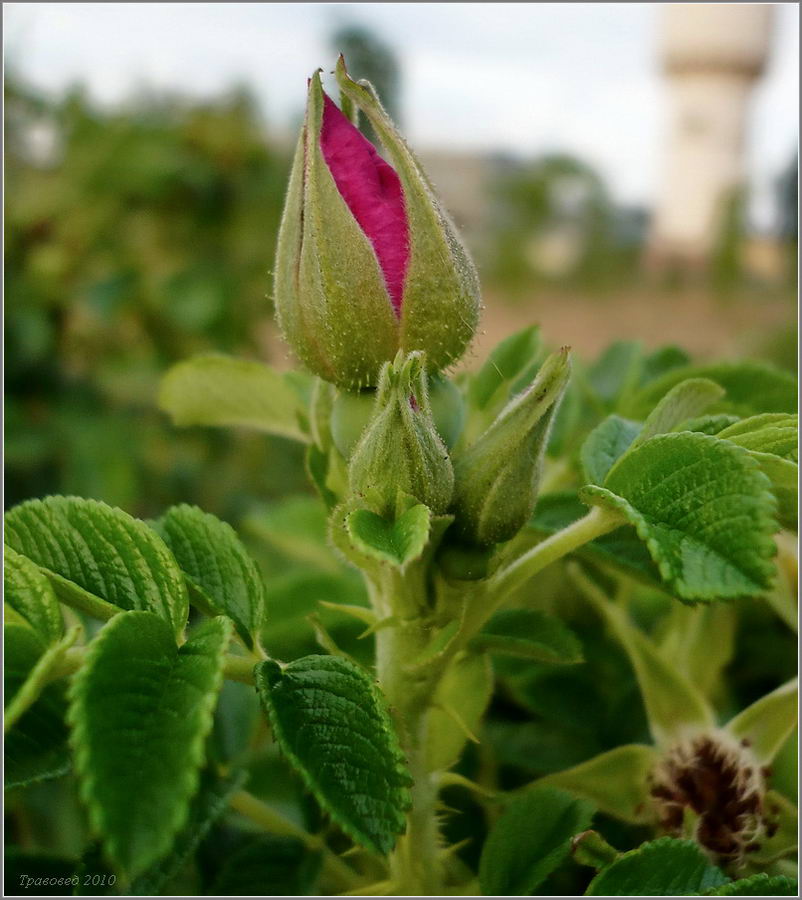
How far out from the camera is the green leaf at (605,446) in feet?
1.84

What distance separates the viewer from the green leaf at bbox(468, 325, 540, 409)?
71cm

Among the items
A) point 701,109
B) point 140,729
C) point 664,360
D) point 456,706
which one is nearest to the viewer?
point 140,729

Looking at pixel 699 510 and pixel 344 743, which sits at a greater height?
pixel 699 510

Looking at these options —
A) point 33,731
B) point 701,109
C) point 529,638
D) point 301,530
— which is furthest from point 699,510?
point 701,109

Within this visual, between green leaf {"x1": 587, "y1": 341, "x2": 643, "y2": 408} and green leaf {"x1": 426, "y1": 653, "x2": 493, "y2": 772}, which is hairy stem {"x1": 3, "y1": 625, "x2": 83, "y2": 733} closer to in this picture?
green leaf {"x1": 426, "y1": 653, "x2": 493, "y2": 772}

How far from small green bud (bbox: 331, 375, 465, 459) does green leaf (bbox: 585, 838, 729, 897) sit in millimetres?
260

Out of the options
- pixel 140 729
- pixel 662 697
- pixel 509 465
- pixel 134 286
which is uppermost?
pixel 134 286

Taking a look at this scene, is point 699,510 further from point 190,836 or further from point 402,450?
point 190,836

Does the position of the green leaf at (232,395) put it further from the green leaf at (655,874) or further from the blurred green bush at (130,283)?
the blurred green bush at (130,283)

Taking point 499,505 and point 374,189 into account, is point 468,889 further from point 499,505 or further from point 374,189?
point 374,189

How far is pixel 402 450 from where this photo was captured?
1.65ft

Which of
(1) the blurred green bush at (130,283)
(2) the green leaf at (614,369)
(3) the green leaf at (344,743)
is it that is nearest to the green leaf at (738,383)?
(2) the green leaf at (614,369)

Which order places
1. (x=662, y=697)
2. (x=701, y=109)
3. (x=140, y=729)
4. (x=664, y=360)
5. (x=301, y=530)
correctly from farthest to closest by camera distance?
(x=701, y=109)
(x=301, y=530)
(x=664, y=360)
(x=662, y=697)
(x=140, y=729)

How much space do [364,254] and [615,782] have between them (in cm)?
44
